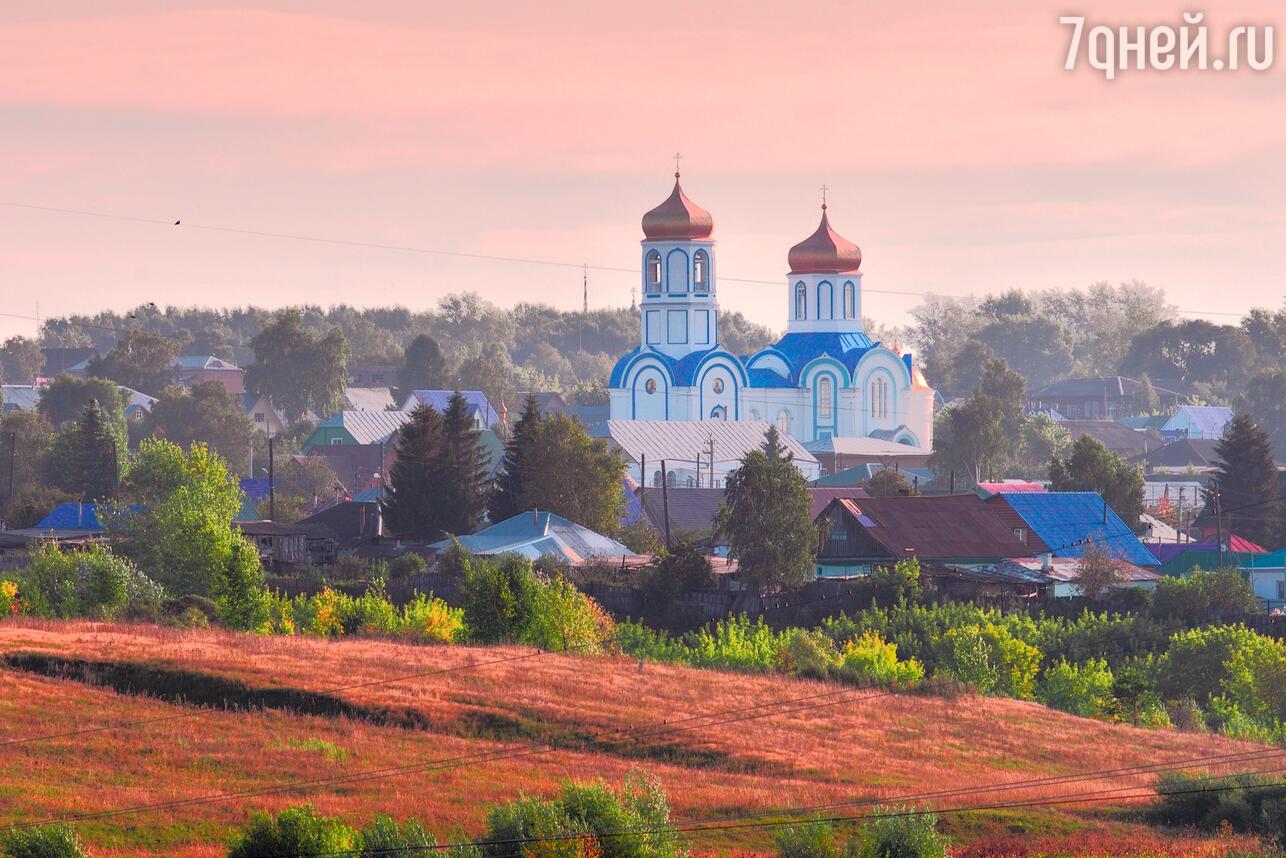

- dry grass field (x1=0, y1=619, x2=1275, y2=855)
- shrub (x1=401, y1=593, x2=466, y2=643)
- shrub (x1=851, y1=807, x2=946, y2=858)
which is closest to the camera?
shrub (x1=851, y1=807, x2=946, y2=858)

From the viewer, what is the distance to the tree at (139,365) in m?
144

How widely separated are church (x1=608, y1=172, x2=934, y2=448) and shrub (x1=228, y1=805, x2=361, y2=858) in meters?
74.3

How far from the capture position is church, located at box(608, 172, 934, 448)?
10644cm

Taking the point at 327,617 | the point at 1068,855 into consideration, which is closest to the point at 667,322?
the point at 327,617

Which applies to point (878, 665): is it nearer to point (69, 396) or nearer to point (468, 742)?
point (468, 742)

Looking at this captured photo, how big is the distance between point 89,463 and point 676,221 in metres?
33.4

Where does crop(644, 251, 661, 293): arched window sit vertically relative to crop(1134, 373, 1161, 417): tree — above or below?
above

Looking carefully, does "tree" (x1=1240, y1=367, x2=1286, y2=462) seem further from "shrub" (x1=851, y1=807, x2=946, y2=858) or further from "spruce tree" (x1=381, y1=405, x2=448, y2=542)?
"shrub" (x1=851, y1=807, x2=946, y2=858)

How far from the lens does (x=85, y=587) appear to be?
183ft

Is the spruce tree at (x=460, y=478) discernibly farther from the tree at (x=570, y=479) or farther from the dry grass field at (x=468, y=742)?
the dry grass field at (x=468, y=742)

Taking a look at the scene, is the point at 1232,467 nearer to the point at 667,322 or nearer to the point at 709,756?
the point at 667,322

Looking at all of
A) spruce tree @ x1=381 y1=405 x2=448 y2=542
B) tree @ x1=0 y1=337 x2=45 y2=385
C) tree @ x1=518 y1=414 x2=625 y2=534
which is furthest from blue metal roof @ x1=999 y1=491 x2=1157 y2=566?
tree @ x1=0 y1=337 x2=45 y2=385

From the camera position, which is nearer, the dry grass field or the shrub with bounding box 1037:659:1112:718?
the dry grass field

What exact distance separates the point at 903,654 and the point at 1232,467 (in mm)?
29137
